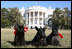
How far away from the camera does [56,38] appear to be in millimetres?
2789

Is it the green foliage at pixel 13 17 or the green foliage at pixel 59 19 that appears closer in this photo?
the green foliage at pixel 13 17

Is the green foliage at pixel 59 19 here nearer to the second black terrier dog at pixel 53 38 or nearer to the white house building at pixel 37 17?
the white house building at pixel 37 17

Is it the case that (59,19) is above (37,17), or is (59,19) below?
above

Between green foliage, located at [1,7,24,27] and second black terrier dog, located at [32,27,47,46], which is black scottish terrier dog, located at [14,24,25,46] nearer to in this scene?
green foliage, located at [1,7,24,27]

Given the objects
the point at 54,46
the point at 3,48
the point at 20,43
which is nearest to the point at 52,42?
the point at 54,46

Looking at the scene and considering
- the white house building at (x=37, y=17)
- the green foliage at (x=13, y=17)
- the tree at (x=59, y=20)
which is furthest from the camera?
the white house building at (x=37, y=17)

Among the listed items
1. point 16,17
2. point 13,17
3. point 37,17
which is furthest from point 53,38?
point 37,17

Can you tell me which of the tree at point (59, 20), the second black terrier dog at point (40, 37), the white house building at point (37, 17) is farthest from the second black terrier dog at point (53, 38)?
the tree at point (59, 20)

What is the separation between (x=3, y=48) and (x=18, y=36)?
477mm

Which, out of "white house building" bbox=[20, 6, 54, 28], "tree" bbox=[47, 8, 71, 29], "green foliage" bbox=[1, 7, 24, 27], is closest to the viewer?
"green foliage" bbox=[1, 7, 24, 27]

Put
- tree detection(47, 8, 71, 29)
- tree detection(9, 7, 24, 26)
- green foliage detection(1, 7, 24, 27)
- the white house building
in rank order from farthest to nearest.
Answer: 1. the white house building
2. tree detection(47, 8, 71, 29)
3. green foliage detection(1, 7, 24, 27)
4. tree detection(9, 7, 24, 26)

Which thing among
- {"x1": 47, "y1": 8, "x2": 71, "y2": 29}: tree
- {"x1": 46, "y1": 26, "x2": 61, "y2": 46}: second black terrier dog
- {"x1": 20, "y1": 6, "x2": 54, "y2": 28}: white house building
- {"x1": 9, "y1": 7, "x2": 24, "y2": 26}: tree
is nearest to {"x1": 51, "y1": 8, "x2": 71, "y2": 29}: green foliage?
{"x1": 47, "y1": 8, "x2": 71, "y2": 29}: tree

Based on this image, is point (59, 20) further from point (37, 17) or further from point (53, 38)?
point (37, 17)

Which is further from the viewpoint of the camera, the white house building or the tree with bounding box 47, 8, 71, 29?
the white house building
